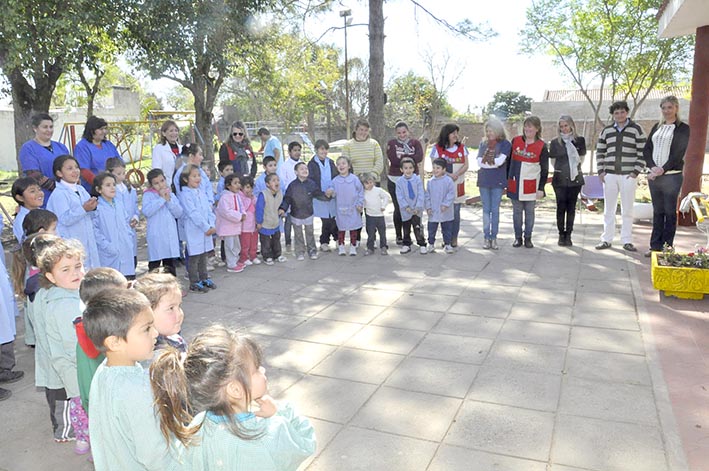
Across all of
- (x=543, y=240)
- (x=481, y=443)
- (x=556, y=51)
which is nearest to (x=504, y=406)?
(x=481, y=443)

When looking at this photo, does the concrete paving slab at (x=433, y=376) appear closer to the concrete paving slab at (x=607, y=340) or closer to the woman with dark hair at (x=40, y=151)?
the concrete paving slab at (x=607, y=340)

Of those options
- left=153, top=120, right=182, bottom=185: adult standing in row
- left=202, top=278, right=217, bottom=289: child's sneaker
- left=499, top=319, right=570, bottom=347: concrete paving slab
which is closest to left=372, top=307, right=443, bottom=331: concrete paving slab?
left=499, top=319, right=570, bottom=347: concrete paving slab

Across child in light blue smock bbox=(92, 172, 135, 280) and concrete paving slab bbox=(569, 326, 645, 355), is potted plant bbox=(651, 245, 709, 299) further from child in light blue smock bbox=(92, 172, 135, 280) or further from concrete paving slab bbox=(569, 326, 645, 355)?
child in light blue smock bbox=(92, 172, 135, 280)

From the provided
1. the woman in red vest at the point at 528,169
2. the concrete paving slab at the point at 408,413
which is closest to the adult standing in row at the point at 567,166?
the woman in red vest at the point at 528,169

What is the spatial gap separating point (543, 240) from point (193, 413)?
718 cm

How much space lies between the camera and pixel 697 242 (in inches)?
296

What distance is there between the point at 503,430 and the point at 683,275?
125 inches

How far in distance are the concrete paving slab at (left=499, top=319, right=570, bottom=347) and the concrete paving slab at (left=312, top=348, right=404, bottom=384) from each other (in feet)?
3.41

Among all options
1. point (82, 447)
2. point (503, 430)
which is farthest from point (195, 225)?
point (503, 430)

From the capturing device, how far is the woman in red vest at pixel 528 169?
7.47 metres

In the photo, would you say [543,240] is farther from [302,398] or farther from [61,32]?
[61,32]

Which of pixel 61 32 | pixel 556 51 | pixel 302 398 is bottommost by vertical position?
pixel 302 398

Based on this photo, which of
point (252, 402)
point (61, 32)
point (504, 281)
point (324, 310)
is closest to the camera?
point (252, 402)

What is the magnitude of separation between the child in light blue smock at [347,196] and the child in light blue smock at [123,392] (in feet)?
18.2
